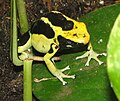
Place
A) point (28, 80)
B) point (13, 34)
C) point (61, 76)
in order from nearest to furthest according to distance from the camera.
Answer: point (13, 34)
point (28, 80)
point (61, 76)

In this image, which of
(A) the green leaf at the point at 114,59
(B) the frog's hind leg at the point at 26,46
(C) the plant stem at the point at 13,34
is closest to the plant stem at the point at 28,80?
(C) the plant stem at the point at 13,34

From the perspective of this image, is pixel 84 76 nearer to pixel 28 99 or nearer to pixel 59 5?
pixel 28 99

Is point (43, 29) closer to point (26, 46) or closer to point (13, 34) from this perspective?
point (26, 46)

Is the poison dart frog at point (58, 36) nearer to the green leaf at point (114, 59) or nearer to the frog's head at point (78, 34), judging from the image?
the frog's head at point (78, 34)

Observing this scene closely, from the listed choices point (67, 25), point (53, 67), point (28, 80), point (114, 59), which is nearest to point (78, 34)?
point (67, 25)

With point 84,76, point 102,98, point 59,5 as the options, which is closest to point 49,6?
point 59,5

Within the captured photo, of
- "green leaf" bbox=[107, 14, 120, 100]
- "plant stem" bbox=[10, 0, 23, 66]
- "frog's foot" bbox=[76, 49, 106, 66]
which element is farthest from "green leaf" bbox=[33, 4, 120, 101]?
"green leaf" bbox=[107, 14, 120, 100]
